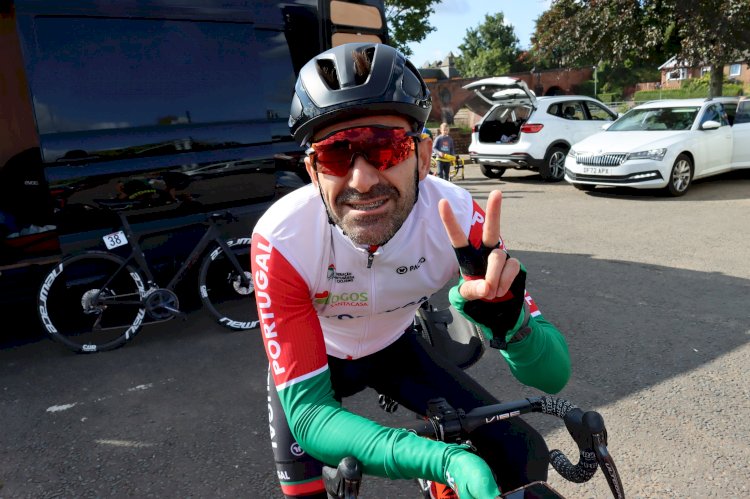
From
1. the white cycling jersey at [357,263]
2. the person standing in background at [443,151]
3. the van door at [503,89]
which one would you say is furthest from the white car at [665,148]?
the white cycling jersey at [357,263]

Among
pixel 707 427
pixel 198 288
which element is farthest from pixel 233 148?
pixel 707 427

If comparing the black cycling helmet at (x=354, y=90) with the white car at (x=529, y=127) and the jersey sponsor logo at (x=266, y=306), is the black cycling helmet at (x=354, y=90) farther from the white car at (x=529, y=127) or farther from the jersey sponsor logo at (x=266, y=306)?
the white car at (x=529, y=127)

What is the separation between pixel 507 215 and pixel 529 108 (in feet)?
18.9

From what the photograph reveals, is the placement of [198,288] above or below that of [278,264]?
below

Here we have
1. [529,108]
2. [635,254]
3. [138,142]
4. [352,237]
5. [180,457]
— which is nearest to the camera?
[352,237]

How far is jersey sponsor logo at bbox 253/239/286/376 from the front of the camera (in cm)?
176

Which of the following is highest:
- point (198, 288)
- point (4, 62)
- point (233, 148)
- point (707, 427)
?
point (4, 62)

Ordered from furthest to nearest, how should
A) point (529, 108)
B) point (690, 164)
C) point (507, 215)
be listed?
1. point (529, 108)
2. point (690, 164)
3. point (507, 215)

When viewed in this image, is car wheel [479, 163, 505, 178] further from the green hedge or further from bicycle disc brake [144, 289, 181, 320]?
the green hedge

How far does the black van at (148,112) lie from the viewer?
4262 mm

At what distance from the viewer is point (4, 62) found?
522 cm

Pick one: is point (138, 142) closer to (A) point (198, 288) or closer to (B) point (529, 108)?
(A) point (198, 288)

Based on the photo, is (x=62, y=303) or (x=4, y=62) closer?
(x=62, y=303)

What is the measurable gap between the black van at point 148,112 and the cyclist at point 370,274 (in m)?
3.06
